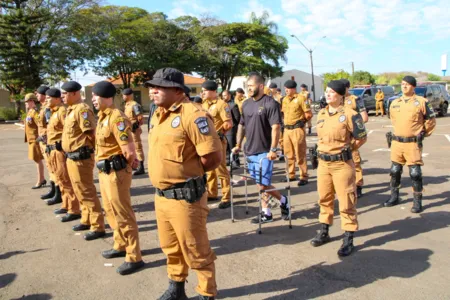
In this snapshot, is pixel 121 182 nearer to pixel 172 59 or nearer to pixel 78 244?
pixel 78 244

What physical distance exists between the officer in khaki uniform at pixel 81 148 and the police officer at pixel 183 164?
2134 mm

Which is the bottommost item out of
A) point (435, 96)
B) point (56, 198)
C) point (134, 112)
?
point (56, 198)

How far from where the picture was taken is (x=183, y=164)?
296 centimetres

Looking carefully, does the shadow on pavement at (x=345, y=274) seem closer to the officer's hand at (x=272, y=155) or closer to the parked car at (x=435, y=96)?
the officer's hand at (x=272, y=155)

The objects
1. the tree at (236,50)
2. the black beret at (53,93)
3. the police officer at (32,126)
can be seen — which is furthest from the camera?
the tree at (236,50)

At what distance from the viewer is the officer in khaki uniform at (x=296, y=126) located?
25.0 feet

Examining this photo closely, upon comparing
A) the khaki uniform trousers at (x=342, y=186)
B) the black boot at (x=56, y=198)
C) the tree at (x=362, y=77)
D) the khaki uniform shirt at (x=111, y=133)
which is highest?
the tree at (x=362, y=77)

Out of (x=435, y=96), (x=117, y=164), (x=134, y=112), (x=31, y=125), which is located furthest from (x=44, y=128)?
(x=435, y=96)

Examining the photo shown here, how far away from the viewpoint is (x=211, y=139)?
286cm

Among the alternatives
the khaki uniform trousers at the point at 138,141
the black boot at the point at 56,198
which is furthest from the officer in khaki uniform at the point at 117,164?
the khaki uniform trousers at the point at 138,141

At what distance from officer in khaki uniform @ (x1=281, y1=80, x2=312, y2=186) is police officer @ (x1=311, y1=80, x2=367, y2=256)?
125 inches

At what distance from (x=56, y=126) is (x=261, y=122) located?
10.7 feet

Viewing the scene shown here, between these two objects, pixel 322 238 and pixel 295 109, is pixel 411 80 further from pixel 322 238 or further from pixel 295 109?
pixel 322 238

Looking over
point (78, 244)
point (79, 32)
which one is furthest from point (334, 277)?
point (79, 32)
